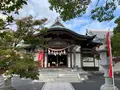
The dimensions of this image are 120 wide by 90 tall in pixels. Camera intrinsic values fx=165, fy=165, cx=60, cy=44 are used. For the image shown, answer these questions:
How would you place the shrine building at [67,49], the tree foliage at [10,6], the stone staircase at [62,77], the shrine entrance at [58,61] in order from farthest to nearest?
the shrine entrance at [58,61] → the shrine building at [67,49] → the stone staircase at [62,77] → the tree foliage at [10,6]

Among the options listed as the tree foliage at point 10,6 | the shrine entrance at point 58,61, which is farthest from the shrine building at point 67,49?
the tree foliage at point 10,6

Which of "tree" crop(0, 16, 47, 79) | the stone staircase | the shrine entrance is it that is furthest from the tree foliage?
the shrine entrance

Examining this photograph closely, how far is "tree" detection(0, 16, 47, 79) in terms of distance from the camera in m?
4.76

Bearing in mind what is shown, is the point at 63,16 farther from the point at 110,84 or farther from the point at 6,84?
the point at 6,84

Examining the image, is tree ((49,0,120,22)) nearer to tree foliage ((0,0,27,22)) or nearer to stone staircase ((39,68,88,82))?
tree foliage ((0,0,27,22))

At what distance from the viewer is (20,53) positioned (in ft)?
19.4

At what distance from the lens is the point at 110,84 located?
7531 millimetres

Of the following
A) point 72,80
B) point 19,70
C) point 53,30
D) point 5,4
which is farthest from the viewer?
point 53,30

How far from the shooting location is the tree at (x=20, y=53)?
4.76m

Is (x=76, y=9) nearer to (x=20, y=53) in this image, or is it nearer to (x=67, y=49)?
(x=20, y=53)

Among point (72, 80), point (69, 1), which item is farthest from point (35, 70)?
point (72, 80)

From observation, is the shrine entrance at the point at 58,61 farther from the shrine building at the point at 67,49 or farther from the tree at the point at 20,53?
the tree at the point at 20,53

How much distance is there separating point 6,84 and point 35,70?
2.54 meters

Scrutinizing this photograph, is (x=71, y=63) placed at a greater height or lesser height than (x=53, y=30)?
lesser
